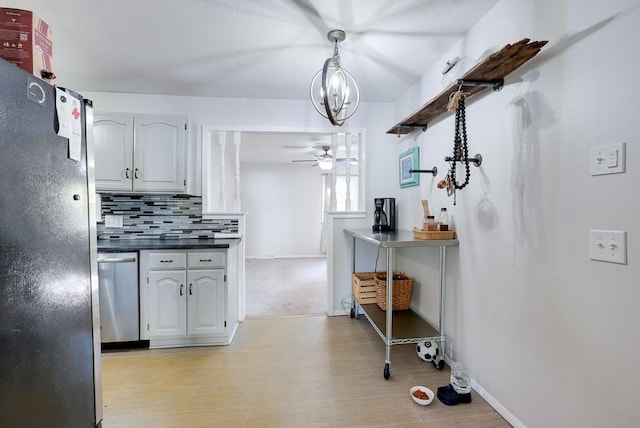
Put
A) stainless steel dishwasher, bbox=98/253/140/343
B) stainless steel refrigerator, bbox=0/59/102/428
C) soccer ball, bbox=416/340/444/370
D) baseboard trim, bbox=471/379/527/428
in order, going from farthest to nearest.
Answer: stainless steel dishwasher, bbox=98/253/140/343
soccer ball, bbox=416/340/444/370
baseboard trim, bbox=471/379/527/428
stainless steel refrigerator, bbox=0/59/102/428

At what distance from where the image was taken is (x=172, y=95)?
9.46ft

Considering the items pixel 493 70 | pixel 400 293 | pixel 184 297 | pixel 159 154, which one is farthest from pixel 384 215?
pixel 159 154

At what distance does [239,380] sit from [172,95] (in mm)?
2695

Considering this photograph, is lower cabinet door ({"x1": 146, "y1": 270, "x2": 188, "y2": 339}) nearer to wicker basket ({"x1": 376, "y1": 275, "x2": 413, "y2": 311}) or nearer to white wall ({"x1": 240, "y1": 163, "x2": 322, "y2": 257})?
wicker basket ({"x1": 376, "y1": 275, "x2": 413, "y2": 311})

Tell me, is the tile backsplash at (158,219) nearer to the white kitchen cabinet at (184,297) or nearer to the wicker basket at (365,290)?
the white kitchen cabinet at (184,297)

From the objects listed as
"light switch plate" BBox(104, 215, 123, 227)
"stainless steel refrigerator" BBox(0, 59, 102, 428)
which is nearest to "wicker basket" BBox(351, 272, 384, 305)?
"stainless steel refrigerator" BBox(0, 59, 102, 428)

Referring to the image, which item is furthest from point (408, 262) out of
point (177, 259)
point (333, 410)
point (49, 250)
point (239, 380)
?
point (49, 250)

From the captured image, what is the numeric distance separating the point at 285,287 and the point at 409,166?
2.54m

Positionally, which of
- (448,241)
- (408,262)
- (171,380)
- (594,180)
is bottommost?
(171,380)

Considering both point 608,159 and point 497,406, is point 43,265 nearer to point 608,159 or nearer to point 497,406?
point 608,159

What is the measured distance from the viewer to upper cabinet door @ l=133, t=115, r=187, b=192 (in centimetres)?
260

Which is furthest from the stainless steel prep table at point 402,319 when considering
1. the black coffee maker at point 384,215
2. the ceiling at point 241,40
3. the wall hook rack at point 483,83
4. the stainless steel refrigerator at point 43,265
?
the stainless steel refrigerator at point 43,265

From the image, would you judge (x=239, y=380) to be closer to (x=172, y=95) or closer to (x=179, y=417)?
(x=179, y=417)

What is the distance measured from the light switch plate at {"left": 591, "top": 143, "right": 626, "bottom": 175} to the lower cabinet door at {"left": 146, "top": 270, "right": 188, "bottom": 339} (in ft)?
8.72
